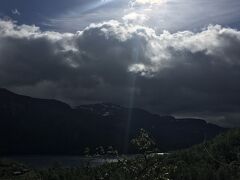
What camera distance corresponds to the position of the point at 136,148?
15109 mm

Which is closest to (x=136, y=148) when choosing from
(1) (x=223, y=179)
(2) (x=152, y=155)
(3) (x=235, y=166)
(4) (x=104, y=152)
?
(2) (x=152, y=155)

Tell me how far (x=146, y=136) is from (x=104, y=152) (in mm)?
1791

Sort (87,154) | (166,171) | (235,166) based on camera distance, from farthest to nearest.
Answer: (235,166), (87,154), (166,171)

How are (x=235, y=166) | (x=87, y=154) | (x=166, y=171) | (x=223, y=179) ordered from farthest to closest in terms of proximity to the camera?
(x=223, y=179)
(x=235, y=166)
(x=87, y=154)
(x=166, y=171)

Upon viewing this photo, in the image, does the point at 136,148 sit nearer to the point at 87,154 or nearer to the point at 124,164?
the point at 124,164

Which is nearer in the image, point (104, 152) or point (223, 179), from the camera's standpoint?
point (104, 152)

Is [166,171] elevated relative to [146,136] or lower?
lower

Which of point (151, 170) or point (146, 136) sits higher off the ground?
point (146, 136)

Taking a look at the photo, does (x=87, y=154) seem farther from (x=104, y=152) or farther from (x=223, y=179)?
(x=223, y=179)

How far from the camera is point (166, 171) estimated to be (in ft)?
48.0

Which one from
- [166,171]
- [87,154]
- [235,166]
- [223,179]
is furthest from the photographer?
[223,179]

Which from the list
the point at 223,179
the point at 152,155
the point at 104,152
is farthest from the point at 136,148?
the point at 223,179

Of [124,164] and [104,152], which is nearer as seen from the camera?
[124,164]

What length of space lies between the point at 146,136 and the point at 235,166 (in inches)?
188
